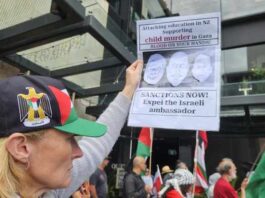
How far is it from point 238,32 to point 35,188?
10233 millimetres

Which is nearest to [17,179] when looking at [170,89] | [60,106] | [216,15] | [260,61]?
[60,106]

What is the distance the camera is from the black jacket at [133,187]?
237 inches

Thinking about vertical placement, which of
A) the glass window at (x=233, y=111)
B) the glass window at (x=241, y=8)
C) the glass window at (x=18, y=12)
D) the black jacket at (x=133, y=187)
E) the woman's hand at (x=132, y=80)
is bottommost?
the black jacket at (x=133, y=187)

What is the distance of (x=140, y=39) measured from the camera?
2.83 meters

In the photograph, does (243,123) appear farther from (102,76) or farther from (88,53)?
(88,53)

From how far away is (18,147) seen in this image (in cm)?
109

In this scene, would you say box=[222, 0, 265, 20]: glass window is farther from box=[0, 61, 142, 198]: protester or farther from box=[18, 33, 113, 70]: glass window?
box=[0, 61, 142, 198]: protester

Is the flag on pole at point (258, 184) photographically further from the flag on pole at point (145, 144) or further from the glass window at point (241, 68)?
the glass window at point (241, 68)

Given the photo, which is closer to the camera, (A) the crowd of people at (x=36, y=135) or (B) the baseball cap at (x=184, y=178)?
(A) the crowd of people at (x=36, y=135)

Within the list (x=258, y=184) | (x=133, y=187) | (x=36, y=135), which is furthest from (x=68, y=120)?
(x=133, y=187)

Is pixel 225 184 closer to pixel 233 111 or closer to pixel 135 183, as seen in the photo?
pixel 135 183

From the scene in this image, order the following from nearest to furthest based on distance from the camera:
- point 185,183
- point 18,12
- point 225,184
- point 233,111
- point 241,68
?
point 185,183 → point 225,184 → point 18,12 → point 241,68 → point 233,111

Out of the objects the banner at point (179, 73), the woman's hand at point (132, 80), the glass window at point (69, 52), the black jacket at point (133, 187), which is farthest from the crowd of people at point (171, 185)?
the glass window at point (69, 52)

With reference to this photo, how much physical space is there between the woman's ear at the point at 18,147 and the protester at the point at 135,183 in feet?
16.7
